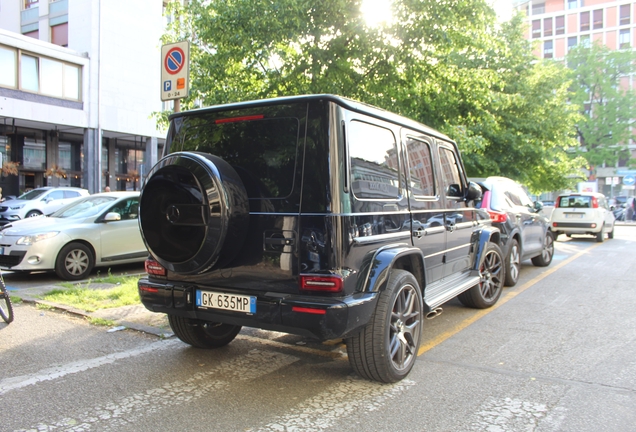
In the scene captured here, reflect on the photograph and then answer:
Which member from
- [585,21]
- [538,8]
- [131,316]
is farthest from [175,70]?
[538,8]

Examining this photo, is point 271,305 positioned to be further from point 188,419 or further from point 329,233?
point 188,419

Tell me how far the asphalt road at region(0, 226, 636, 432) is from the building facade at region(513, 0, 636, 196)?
200 ft

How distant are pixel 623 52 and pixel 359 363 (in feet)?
187

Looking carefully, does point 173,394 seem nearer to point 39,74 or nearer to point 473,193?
point 473,193

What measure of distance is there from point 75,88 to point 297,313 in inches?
1125

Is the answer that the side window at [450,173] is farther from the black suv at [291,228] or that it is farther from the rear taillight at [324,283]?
the rear taillight at [324,283]

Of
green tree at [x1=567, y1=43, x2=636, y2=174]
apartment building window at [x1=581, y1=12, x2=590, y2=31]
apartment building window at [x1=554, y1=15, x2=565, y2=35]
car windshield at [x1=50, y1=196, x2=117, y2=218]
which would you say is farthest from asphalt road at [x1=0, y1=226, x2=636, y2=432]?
apartment building window at [x1=554, y1=15, x2=565, y2=35]

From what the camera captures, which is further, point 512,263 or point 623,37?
point 623,37

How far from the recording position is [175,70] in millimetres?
6336

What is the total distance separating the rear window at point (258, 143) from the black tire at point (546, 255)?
25.8 feet

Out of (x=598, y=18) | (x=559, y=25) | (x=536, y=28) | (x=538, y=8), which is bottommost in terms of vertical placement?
(x=598, y=18)

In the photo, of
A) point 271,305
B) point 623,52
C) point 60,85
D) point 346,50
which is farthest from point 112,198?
point 623,52

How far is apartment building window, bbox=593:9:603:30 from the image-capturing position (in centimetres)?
6375

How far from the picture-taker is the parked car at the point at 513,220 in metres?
7.42
